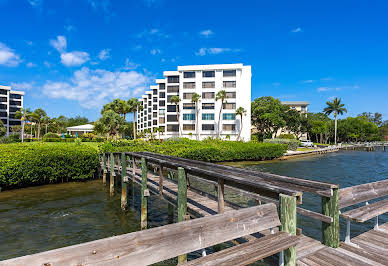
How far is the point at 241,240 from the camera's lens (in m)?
4.31

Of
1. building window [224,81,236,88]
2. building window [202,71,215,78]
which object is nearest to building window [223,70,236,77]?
building window [224,81,236,88]

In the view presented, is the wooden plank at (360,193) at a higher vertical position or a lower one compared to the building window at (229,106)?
lower

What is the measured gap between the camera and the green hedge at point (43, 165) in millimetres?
15289

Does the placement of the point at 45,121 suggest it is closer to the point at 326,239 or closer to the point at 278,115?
the point at 278,115

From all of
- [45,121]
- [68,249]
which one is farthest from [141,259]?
[45,121]

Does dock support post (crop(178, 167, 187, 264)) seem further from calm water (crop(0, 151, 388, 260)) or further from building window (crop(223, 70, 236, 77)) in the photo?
building window (crop(223, 70, 236, 77))

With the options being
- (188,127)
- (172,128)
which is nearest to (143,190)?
(188,127)

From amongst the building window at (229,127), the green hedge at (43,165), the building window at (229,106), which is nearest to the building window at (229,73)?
the building window at (229,106)

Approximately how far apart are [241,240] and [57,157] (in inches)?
676

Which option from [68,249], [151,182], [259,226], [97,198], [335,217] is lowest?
[97,198]

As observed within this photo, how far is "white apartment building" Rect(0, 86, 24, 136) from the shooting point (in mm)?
80438

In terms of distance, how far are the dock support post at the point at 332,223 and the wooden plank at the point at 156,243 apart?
2.01m

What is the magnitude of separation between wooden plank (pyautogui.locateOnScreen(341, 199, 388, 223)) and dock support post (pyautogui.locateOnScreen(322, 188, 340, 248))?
20.5 inches

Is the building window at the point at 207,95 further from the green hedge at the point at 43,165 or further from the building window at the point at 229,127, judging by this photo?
the green hedge at the point at 43,165
